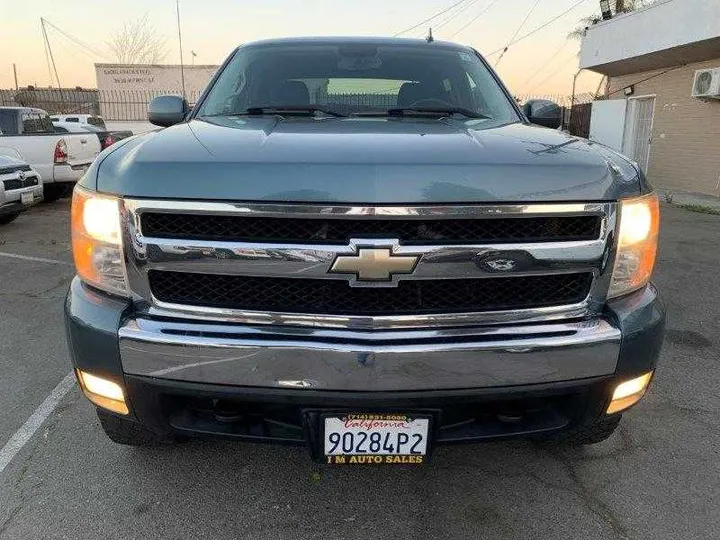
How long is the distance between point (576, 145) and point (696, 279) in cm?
449

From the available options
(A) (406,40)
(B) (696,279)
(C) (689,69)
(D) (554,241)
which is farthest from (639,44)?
(D) (554,241)

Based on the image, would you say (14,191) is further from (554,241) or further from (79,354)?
(554,241)

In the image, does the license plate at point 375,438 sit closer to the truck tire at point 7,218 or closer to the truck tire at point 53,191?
the truck tire at point 7,218

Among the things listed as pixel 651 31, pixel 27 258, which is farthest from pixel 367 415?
pixel 651 31

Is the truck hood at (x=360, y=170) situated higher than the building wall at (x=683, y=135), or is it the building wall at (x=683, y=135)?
the truck hood at (x=360, y=170)

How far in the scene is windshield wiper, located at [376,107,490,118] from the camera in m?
2.82

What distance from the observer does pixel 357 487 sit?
2.46 m

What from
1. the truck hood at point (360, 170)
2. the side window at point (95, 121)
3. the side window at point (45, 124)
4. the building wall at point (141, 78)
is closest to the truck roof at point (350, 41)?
the truck hood at point (360, 170)

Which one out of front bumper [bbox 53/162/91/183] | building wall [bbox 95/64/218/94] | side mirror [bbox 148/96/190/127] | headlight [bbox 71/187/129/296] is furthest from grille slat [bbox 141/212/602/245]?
building wall [bbox 95/64/218/94]

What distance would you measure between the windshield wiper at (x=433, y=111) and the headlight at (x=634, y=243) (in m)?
1.12

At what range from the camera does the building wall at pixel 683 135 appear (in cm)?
1285

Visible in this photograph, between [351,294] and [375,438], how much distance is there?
51 cm

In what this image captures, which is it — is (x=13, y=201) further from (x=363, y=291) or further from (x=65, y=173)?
(x=363, y=291)

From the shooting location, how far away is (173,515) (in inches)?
89.7
